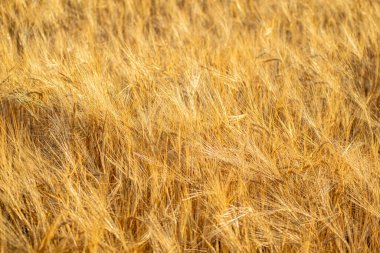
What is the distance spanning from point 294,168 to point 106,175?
23.9 inches

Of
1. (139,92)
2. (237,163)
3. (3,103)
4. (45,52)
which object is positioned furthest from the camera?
(45,52)

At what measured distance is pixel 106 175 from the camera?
5.56 ft

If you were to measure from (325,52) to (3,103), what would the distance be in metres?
1.62

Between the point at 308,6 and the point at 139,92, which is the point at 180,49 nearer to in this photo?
the point at 139,92

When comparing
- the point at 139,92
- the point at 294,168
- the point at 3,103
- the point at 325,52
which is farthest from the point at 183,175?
the point at 325,52

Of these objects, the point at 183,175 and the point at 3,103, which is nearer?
the point at 183,175

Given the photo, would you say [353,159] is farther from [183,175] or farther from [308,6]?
[308,6]

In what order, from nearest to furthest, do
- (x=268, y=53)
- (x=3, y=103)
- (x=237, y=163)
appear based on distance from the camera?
(x=237, y=163) < (x=3, y=103) < (x=268, y=53)

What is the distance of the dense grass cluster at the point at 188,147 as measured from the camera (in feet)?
4.97

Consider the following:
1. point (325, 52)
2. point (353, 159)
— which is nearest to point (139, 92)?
point (353, 159)

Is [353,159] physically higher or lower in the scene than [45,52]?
lower

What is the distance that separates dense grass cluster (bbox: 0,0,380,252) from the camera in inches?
59.6

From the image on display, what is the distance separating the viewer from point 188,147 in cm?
175

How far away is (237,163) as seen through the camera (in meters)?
1.69
